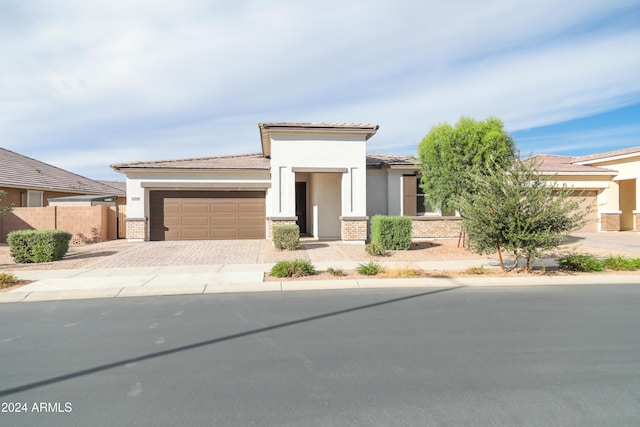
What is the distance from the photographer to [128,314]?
23.0 feet

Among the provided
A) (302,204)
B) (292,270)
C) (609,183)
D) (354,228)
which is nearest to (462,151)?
(354,228)

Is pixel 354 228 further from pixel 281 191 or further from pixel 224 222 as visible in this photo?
pixel 224 222

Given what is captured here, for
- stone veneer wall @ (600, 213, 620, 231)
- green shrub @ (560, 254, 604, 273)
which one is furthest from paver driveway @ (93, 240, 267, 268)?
stone veneer wall @ (600, 213, 620, 231)

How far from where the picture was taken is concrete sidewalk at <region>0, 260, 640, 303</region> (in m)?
8.70

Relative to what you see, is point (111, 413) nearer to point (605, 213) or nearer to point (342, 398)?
point (342, 398)

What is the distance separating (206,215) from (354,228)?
7086 millimetres

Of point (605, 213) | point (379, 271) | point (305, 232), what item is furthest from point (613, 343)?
point (605, 213)

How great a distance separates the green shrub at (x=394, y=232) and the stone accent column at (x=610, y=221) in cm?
1455

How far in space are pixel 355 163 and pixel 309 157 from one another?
6.63 ft

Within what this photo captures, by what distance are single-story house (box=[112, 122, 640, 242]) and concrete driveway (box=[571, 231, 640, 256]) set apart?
341 centimetres

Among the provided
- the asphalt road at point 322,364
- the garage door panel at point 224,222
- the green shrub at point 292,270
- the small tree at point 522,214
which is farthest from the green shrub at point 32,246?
the small tree at point 522,214

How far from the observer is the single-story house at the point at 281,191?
16.7 metres

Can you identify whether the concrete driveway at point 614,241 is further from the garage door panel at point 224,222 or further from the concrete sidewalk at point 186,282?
the garage door panel at point 224,222

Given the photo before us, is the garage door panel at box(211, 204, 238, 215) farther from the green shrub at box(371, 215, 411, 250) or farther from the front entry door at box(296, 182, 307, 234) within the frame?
the green shrub at box(371, 215, 411, 250)
